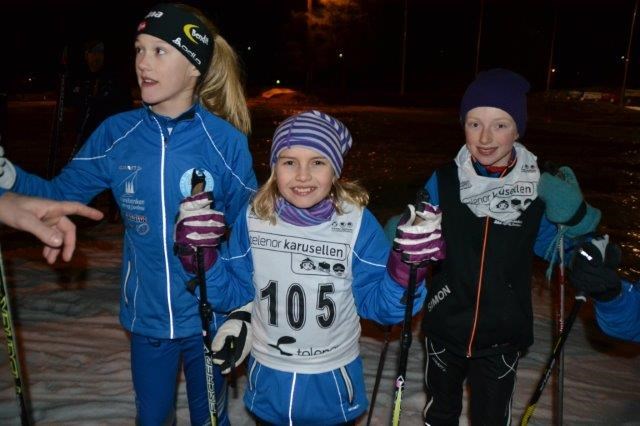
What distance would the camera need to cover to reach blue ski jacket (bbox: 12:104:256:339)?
2.91m

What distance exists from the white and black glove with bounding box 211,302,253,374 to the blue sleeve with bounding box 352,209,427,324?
0.52 m

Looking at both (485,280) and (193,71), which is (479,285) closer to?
(485,280)

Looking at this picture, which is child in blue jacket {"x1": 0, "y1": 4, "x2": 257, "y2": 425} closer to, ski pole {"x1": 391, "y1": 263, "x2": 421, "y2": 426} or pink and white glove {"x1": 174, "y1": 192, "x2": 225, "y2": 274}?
pink and white glove {"x1": 174, "y1": 192, "x2": 225, "y2": 274}

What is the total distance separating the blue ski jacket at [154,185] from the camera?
115 inches

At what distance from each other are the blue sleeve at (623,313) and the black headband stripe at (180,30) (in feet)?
7.25

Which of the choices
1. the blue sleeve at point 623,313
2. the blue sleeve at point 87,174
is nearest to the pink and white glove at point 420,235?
the blue sleeve at point 623,313

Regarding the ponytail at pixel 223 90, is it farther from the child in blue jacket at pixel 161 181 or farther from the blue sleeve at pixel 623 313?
the blue sleeve at pixel 623 313

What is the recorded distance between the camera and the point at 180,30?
2967 millimetres

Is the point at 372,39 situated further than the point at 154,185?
Yes

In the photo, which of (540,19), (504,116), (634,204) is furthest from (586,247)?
(540,19)

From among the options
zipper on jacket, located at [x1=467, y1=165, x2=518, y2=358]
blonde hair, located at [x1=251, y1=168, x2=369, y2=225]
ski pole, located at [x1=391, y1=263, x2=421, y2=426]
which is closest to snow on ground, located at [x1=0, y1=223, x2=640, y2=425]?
zipper on jacket, located at [x1=467, y1=165, x2=518, y2=358]

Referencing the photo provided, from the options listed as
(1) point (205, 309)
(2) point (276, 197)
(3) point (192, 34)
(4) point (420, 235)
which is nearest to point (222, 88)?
(3) point (192, 34)

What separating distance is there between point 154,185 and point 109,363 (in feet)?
8.04

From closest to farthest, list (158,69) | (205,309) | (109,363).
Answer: (205,309)
(158,69)
(109,363)
